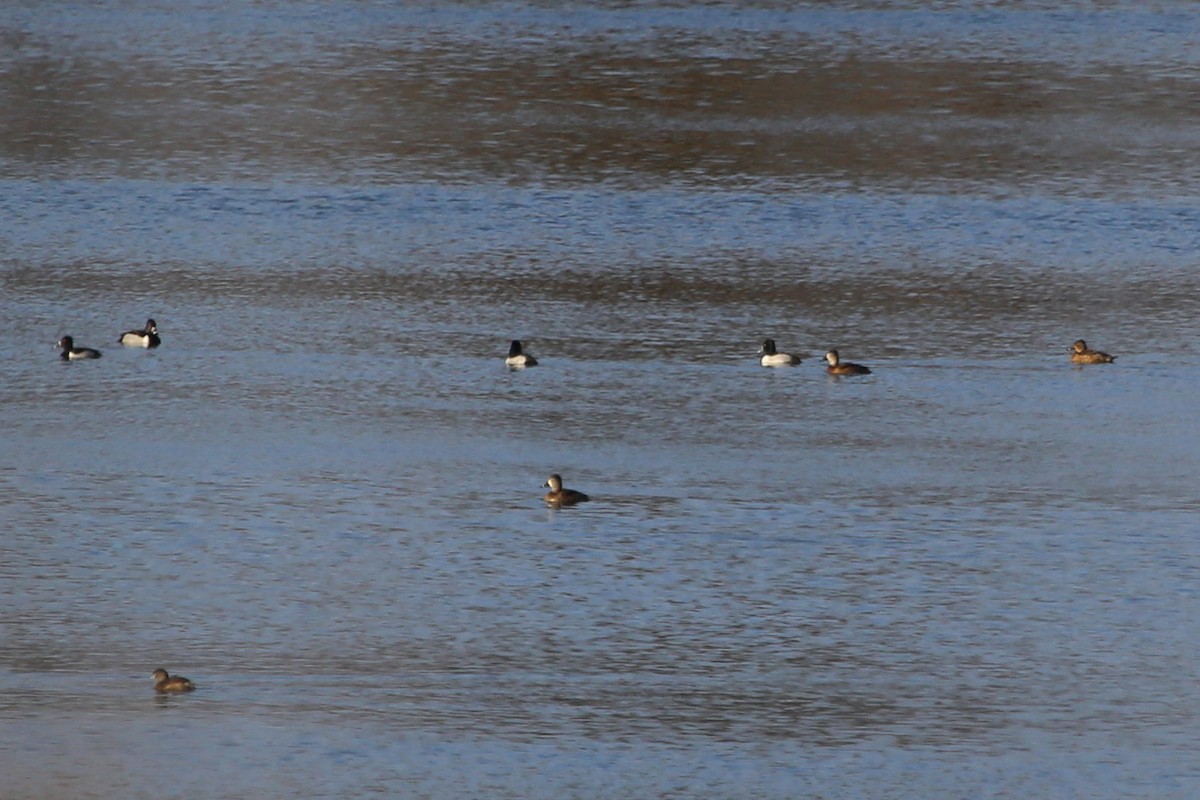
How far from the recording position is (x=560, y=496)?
626 inches

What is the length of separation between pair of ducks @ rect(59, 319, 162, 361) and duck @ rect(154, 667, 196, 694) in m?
7.60

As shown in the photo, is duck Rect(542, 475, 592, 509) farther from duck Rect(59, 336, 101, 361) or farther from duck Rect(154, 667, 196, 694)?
duck Rect(59, 336, 101, 361)

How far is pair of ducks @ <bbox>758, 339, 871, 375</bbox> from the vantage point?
19.3 meters

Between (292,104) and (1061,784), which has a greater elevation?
(292,104)

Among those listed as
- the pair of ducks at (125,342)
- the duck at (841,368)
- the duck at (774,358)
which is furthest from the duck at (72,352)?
the duck at (841,368)

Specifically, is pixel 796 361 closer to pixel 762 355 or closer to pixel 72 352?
pixel 762 355

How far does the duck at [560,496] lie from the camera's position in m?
15.9

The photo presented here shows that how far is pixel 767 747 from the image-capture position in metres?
12.1

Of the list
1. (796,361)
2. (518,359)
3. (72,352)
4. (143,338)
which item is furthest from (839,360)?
(72,352)

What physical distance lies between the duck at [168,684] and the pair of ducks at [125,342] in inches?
299

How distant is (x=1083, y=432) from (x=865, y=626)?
4757mm

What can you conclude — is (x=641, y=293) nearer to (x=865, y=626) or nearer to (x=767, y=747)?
(x=865, y=626)

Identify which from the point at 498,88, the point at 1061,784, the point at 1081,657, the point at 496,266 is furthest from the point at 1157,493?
the point at 498,88

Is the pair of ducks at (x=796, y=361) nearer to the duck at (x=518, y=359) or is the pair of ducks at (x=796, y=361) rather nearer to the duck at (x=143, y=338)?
the duck at (x=518, y=359)
